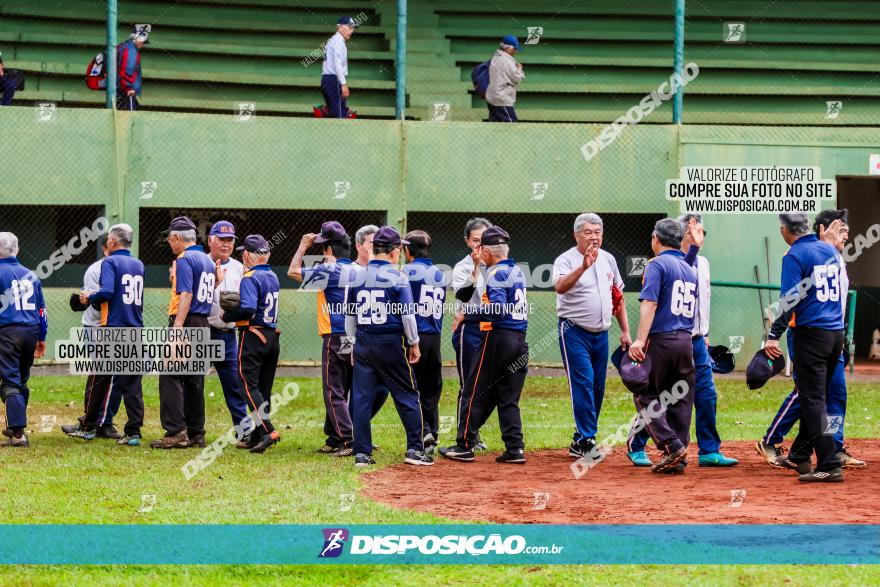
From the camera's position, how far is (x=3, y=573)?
253 inches

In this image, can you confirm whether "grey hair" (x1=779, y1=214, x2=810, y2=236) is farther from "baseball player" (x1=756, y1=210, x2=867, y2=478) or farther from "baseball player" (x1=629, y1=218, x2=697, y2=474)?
"baseball player" (x1=629, y1=218, x2=697, y2=474)

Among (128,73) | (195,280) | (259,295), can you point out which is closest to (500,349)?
(259,295)

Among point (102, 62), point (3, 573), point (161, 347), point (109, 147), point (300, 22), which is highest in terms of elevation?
point (300, 22)

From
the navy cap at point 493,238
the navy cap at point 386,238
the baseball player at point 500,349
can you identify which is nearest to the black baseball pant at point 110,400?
the navy cap at point 386,238

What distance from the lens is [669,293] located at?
949cm

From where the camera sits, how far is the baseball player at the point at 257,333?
35.7 feet

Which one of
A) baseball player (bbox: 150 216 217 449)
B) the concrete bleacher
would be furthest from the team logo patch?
the concrete bleacher

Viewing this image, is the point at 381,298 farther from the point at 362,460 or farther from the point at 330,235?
the point at 362,460

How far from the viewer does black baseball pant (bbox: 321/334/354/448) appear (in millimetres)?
10773

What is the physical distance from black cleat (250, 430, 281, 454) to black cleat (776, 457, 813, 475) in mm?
4317

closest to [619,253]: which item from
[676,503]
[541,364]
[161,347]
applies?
[541,364]

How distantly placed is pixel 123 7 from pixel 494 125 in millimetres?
7241

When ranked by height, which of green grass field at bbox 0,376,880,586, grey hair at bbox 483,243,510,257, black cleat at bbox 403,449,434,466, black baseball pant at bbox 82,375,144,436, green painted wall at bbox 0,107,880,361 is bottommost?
green grass field at bbox 0,376,880,586

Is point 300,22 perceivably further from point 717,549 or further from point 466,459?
point 717,549
